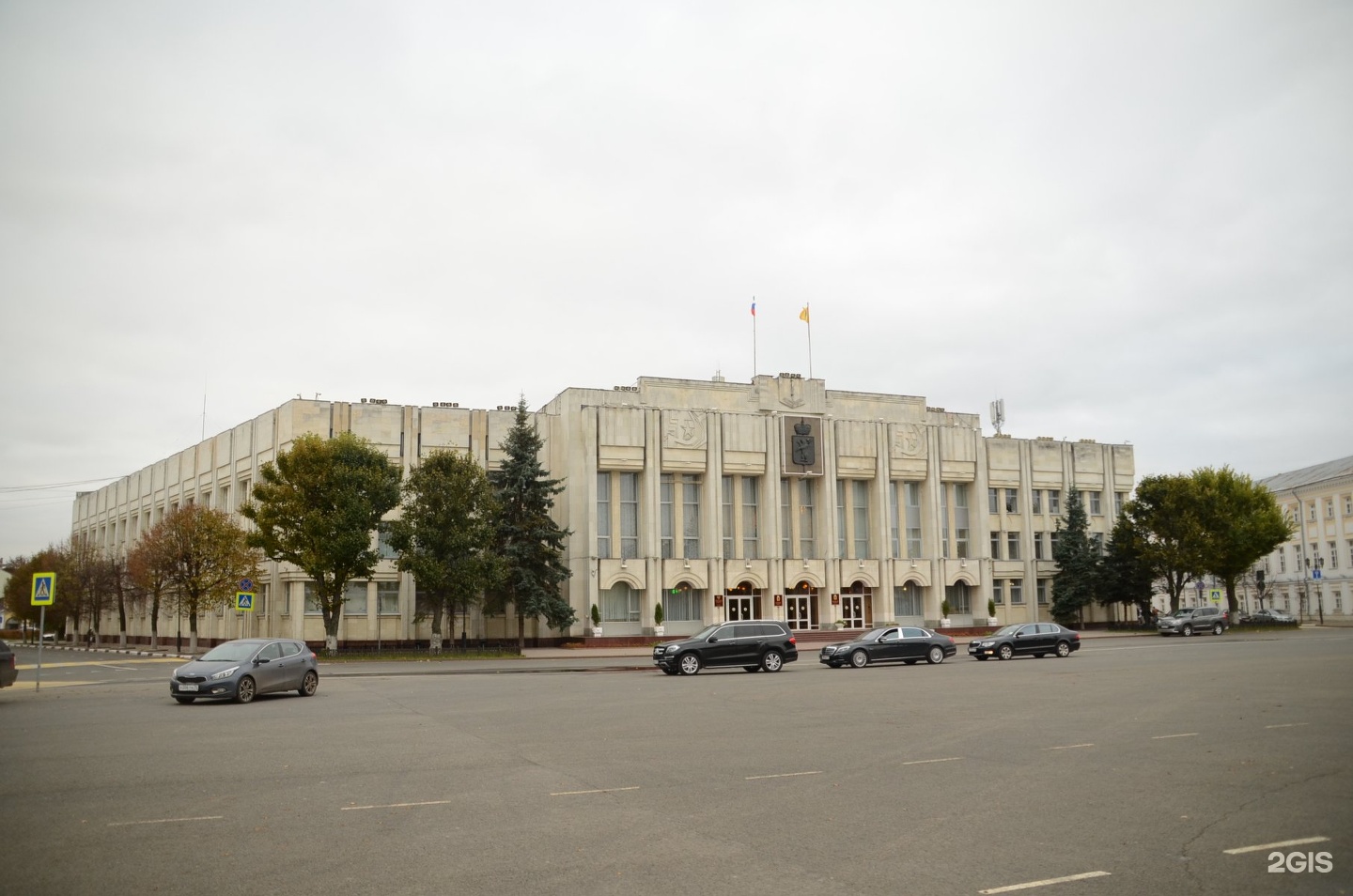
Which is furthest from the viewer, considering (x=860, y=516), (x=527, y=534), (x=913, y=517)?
(x=913, y=517)

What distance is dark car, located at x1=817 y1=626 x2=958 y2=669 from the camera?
111 feet

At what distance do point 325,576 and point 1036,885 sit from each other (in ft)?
157

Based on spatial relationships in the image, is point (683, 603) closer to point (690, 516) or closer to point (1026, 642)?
point (690, 516)

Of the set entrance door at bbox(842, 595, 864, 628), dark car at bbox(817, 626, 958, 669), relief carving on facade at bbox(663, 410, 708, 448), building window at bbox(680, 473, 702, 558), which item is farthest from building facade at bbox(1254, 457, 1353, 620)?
dark car at bbox(817, 626, 958, 669)

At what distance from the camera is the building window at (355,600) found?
5350cm

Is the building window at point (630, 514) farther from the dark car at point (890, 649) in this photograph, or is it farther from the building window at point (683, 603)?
the dark car at point (890, 649)

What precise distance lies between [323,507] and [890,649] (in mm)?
26688

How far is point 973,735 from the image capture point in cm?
1492

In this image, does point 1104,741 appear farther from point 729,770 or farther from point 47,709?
point 47,709

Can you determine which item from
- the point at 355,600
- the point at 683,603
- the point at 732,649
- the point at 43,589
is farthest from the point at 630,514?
the point at 43,589

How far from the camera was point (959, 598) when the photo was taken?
66.9 meters

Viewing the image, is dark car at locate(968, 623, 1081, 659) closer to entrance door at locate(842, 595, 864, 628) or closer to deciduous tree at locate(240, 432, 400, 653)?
entrance door at locate(842, 595, 864, 628)

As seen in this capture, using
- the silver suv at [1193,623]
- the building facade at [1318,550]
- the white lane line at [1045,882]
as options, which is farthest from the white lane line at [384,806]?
the building facade at [1318,550]

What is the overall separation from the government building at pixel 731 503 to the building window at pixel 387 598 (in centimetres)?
8
